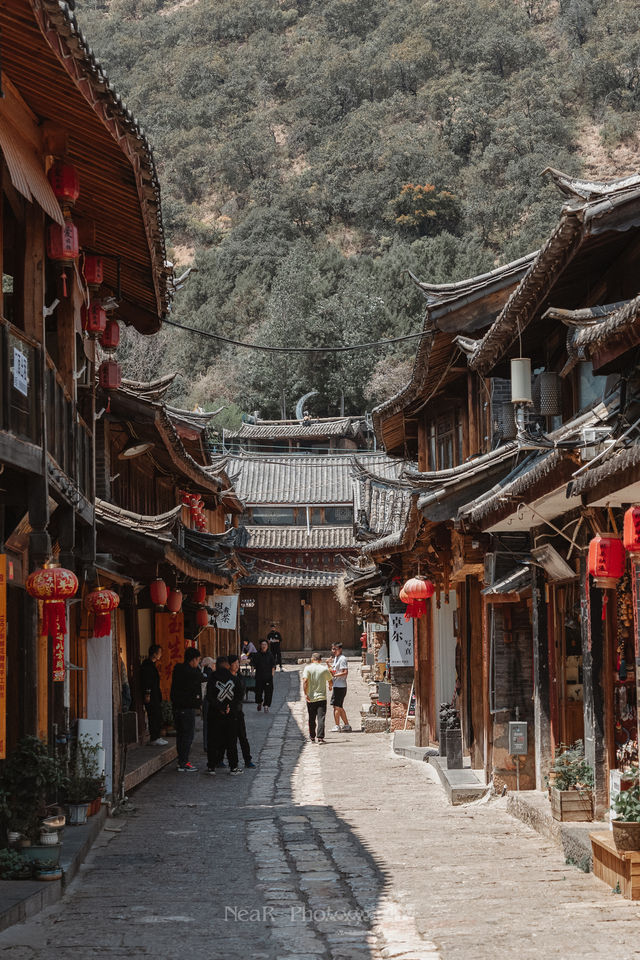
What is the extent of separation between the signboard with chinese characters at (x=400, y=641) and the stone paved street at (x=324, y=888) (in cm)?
692

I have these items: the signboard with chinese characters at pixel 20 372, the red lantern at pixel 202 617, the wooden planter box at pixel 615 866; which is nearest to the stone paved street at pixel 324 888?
the wooden planter box at pixel 615 866

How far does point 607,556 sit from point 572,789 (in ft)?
9.79

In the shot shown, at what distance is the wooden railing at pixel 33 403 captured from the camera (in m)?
9.27

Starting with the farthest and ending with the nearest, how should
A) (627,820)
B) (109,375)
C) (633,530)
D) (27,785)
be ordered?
(109,375)
(27,785)
(627,820)
(633,530)

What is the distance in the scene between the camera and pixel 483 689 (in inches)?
675

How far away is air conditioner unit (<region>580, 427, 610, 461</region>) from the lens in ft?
31.5

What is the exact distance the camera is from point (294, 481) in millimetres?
63375

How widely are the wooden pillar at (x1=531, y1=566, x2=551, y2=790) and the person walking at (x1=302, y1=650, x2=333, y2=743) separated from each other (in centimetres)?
936

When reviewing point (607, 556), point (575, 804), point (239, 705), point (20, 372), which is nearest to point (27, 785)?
point (20, 372)

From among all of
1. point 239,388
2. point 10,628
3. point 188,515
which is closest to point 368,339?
point 239,388

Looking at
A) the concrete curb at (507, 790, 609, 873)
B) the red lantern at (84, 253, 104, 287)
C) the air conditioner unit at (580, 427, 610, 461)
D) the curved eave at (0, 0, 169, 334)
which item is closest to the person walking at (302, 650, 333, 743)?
the concrete curb at (507, 790, 609, 873)

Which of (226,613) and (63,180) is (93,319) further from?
(226,613)

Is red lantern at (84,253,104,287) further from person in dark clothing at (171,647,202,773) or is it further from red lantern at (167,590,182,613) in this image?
red lantern at (167,590,182,613)

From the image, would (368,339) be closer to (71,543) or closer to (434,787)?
(434,787)
